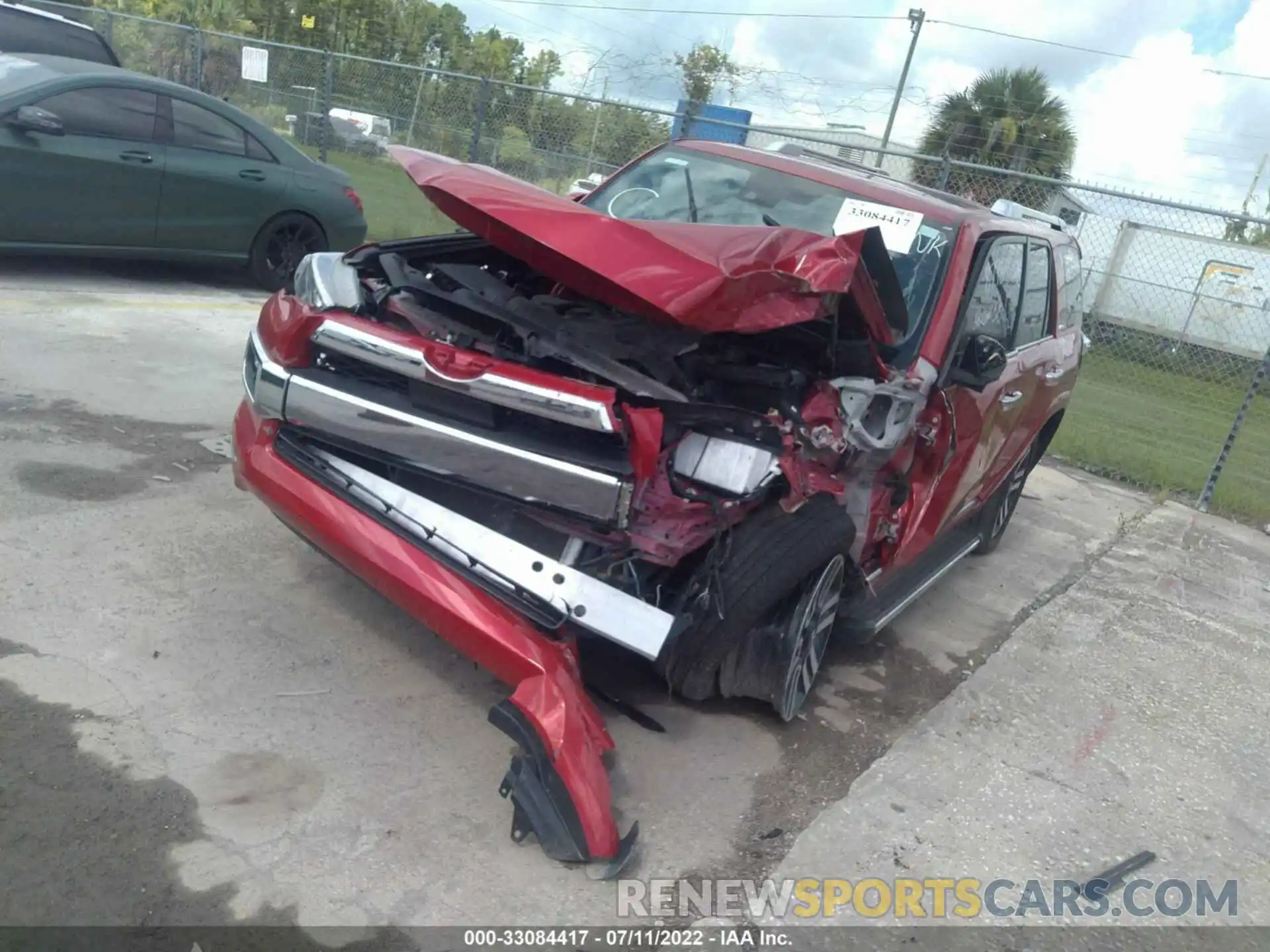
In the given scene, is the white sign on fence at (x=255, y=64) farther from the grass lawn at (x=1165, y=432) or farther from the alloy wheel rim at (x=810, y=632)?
the alloy wheel rim at (x=810, y=632)

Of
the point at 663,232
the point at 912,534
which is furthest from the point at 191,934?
the point at 912,534

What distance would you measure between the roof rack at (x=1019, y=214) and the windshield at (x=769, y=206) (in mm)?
907

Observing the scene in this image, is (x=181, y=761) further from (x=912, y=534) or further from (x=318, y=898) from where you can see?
(x=912, y=534)

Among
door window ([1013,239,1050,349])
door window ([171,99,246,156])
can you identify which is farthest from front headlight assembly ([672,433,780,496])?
door window ([171,99,246,156])

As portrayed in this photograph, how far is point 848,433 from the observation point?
3674 mm

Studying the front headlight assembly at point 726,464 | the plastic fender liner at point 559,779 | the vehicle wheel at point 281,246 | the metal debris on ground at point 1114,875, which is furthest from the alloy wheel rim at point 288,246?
the metal debris on ground at point 1114,875

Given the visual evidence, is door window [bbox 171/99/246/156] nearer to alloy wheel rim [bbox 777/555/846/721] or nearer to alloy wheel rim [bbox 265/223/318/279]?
alloy wheel rim [bbox 265/223/318/279]

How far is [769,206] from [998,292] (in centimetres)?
109

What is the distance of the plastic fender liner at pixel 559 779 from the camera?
9.52 feet

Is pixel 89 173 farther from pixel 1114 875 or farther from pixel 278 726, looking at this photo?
pixel 1114 875

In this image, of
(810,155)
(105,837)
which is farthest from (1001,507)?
(105,837)

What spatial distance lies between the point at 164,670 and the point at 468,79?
10.6 meters

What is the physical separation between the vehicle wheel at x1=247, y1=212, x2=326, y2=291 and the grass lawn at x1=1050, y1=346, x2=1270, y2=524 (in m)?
6.75

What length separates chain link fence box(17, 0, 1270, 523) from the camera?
10867 mm
